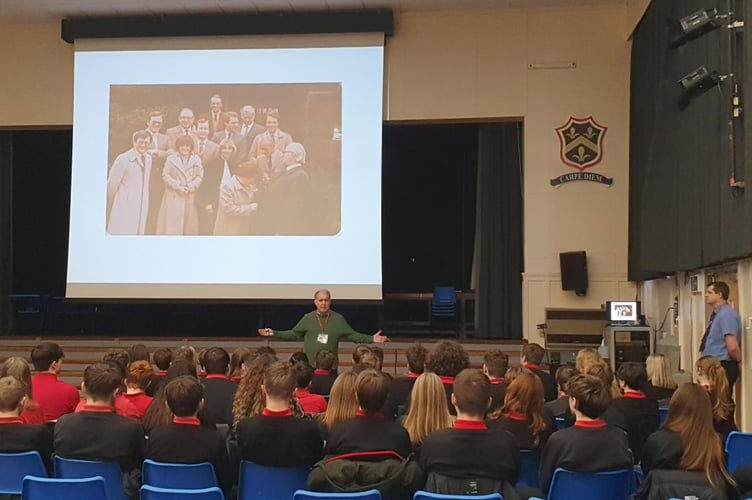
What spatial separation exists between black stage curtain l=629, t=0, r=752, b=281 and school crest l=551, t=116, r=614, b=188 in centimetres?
44

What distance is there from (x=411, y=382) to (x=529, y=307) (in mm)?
4897

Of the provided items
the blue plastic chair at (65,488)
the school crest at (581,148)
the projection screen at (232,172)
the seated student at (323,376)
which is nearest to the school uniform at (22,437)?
the blue plastic chair at (65,488)

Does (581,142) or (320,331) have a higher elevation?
(581,142)

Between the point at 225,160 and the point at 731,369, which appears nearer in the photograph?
the point at 731,369

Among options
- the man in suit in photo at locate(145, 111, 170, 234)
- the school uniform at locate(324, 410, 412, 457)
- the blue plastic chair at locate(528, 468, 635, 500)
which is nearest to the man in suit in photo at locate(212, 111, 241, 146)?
the man in suit in photo at locate(145, 111, 170, 234)

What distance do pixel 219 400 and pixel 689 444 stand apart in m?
2.64

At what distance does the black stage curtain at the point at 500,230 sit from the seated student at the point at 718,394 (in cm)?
641

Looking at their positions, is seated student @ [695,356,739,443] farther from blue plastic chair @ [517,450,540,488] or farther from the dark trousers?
the dark trousers

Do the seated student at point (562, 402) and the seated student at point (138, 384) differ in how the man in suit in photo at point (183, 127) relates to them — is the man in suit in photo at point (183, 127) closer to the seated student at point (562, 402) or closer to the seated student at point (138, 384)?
the seated student at point (138, 384)

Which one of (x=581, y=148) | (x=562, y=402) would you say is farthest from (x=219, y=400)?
(x=581, y=148)

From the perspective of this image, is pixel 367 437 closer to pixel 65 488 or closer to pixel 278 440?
pixel 278 440

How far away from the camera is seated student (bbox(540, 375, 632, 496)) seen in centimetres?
302

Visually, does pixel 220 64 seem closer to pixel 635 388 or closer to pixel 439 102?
pixel 439 102

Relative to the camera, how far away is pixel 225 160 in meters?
9.38
